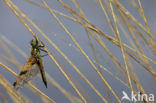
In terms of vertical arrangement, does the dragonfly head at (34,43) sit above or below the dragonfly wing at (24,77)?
above

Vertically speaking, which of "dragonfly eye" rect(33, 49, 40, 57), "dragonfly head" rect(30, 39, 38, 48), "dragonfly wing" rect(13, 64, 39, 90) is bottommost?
"dragonfly wing" rect(13, 64, 39, 90)

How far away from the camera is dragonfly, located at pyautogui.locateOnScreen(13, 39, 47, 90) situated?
55 centimetres

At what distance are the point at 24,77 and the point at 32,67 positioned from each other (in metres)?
0.04

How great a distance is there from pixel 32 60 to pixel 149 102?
1.38 ft

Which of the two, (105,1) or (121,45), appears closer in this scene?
(121,45)

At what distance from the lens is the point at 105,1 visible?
77 centimetres

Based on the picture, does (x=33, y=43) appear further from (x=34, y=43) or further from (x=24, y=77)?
(x=24, y=77)

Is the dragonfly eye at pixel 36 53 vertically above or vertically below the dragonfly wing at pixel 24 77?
above

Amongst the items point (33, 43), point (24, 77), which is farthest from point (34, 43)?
point (24, 77)

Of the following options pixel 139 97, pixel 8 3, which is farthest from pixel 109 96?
pixel 8 3

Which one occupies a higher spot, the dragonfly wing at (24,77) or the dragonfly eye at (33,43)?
the dragonfly eye at (33,43)

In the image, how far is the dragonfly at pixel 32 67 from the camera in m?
0.55

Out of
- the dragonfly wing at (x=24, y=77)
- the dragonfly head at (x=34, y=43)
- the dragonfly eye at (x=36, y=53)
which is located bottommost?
the dragonfly wing at (x=24, y=77)

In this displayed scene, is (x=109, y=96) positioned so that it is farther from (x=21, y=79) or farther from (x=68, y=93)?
(x=21, y=79)
